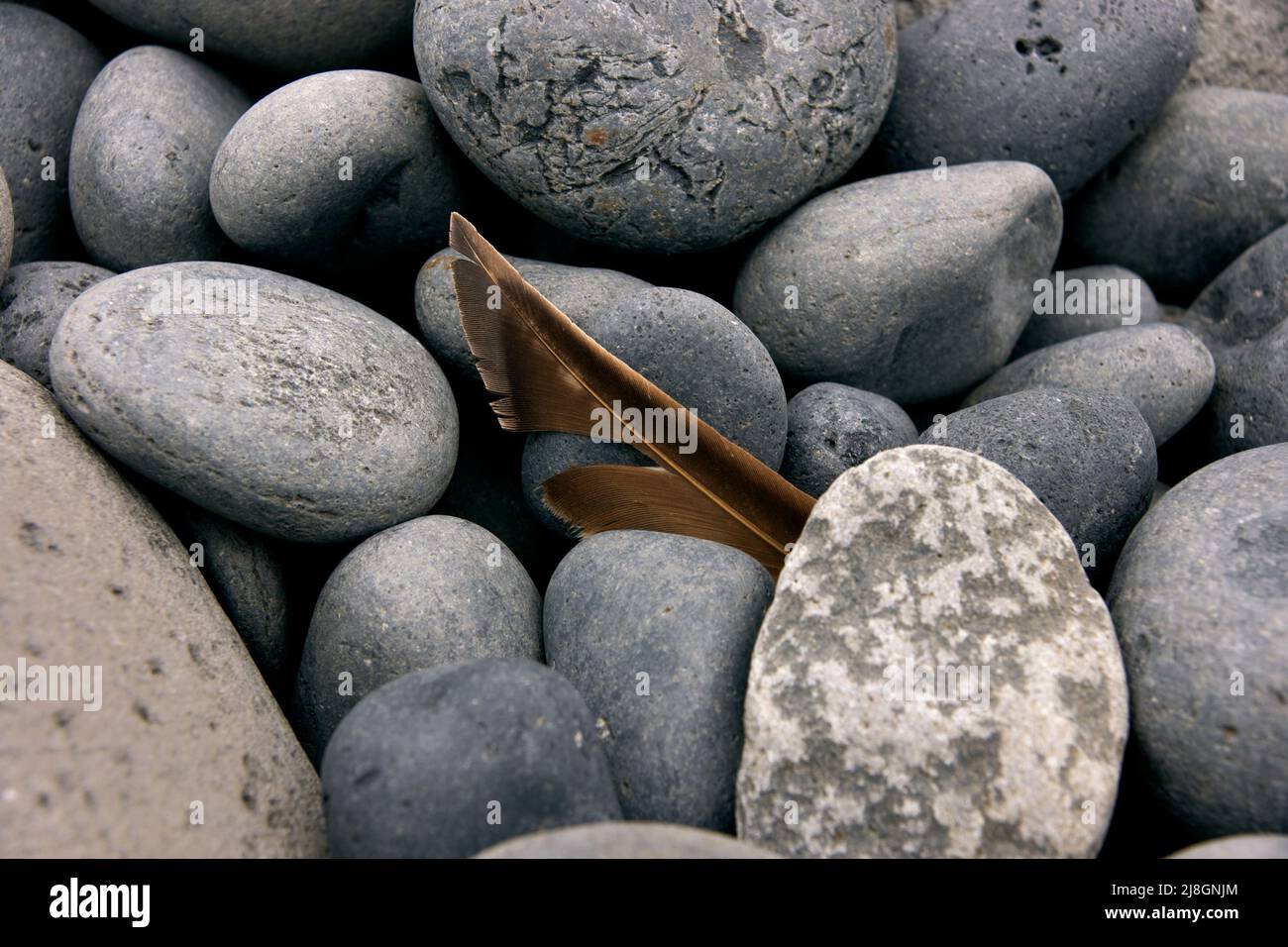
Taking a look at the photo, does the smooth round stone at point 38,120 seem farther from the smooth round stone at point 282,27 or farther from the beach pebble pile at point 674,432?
the smooth round stone at point 282,27

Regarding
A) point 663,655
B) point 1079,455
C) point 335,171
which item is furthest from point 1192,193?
point 335,171

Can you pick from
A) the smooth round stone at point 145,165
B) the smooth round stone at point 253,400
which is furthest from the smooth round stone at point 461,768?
the smooth round stone at point 145,165

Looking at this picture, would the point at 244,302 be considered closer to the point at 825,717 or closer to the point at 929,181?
the point at 825,717

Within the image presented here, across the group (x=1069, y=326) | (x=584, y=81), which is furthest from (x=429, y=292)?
(x=1069, y=326)

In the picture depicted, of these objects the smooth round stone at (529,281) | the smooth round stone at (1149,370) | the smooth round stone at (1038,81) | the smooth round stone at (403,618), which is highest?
the smooth round stone at (1038,81)

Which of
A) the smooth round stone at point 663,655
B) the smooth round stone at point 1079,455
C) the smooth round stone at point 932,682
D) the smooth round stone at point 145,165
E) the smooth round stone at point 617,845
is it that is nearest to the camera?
the smooth round stone at point 617,845

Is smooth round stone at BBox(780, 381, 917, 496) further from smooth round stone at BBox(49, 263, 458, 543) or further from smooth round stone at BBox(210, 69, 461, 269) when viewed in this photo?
smooth round stone at BBox(210, 69, 461, 269)
